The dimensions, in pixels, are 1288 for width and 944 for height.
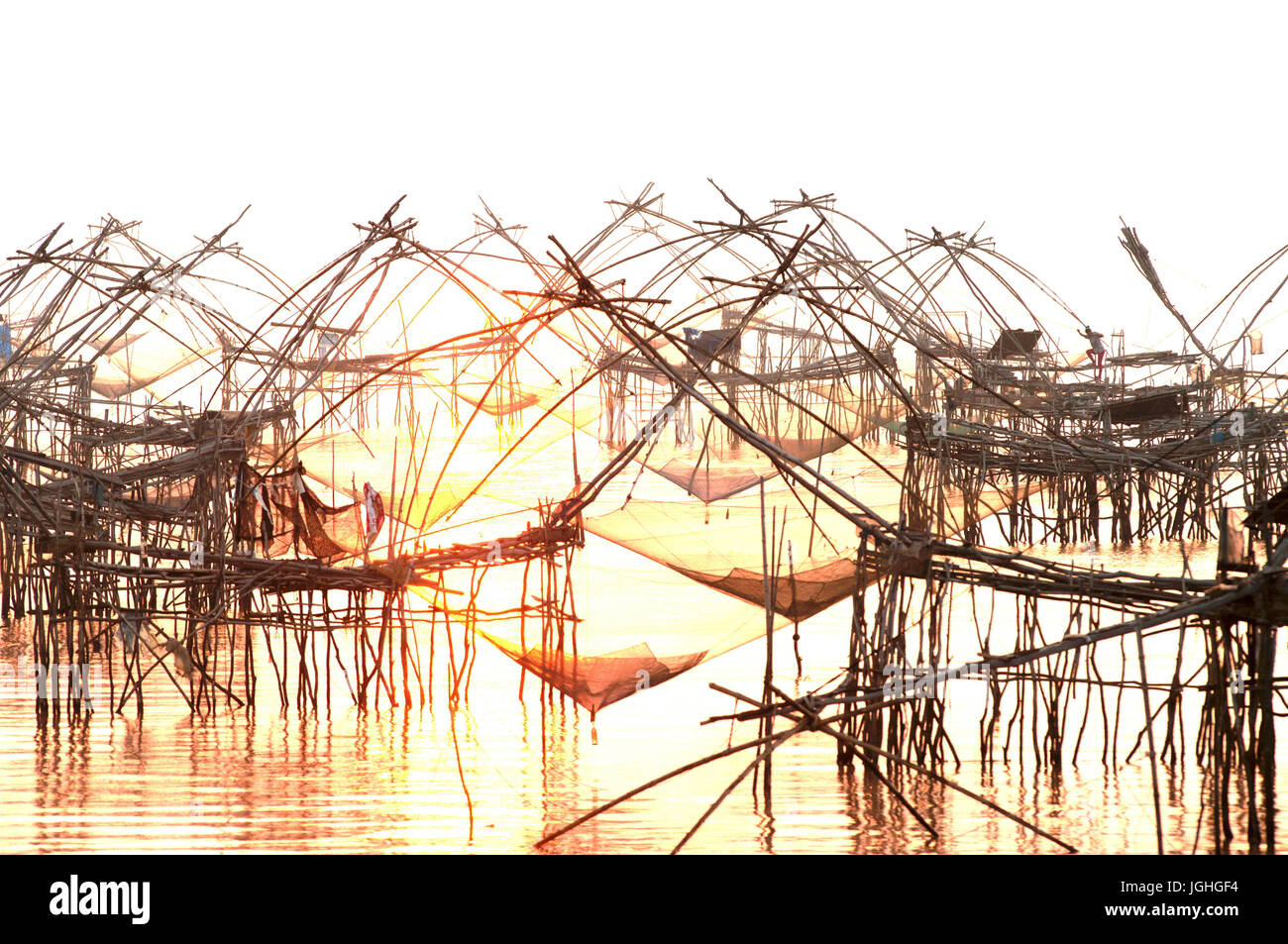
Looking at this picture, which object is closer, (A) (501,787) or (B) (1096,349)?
(A) (501,787)

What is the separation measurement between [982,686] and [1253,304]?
19242mm

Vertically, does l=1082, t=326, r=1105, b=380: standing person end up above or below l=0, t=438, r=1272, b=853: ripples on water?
above

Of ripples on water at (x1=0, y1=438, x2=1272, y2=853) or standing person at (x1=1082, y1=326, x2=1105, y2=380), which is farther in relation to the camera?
standing person at (x1=1082, y1=326, x2=1105, y2=380)

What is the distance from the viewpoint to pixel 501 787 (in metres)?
6.28

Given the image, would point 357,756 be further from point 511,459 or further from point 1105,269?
point 1105,269

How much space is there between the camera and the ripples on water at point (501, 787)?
18.2ft

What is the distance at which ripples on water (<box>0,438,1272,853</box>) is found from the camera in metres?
5.55

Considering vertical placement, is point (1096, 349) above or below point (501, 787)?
above

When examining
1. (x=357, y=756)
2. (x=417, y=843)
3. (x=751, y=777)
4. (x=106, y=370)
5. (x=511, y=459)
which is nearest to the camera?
(x=417, y=843)

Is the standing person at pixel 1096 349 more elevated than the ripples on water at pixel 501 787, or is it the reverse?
the standing person at pixel 1096 349

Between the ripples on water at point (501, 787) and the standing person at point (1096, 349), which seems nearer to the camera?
the ripples on water at point (501, 787)
